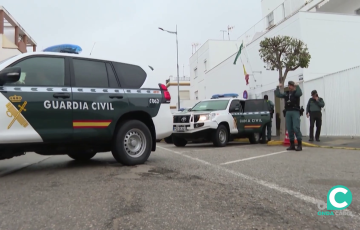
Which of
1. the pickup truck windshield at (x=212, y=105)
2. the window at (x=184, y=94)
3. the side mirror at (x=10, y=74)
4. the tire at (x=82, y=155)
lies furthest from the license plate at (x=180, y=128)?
the window at (x=184, y=94)

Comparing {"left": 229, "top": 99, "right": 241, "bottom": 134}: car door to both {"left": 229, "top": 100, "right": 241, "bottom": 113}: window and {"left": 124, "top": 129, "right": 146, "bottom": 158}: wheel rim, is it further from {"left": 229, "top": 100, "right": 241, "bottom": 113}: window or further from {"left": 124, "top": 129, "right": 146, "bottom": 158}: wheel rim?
{"left": 124, "top": 129, "right": 146, "bottom": 158}: wheel rim

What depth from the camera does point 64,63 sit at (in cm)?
498

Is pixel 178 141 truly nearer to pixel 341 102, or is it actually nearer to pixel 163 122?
pixel 163 122

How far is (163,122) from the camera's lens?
5.95 m

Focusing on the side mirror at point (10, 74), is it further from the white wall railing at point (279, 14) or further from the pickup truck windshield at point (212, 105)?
the white wall railing at point (279, 14)

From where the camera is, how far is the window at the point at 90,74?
5.07 metres

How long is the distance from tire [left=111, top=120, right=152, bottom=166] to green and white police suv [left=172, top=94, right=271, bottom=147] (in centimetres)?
435

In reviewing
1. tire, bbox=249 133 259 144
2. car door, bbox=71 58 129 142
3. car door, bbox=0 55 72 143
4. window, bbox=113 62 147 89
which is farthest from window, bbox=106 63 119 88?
tire, bbox=249 133 259 144

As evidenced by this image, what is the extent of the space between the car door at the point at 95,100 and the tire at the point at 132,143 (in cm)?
18

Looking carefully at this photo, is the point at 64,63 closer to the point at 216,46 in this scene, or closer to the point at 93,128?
the point at 93,128

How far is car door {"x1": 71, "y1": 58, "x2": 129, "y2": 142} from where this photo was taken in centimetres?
494

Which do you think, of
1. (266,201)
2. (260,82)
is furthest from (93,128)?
(260,82)

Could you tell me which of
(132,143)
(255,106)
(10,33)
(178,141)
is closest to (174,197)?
(132,143)

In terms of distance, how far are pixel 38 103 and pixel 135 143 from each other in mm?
1753
